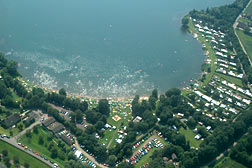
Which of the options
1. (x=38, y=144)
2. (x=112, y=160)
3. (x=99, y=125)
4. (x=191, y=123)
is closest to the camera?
(x=112, y=160)

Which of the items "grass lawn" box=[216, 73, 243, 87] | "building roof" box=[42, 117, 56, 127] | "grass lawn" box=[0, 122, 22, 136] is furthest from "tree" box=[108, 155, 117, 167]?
"grass lawn" box=[216, 73, 243, 87]

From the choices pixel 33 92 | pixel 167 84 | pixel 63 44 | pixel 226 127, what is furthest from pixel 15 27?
pixel 226 127

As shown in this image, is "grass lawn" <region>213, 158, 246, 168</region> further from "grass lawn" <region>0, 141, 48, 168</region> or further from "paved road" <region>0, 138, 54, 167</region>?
"grass lawn" <region>0, 141, 48, 168</region>

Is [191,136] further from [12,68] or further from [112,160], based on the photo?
[12,68]

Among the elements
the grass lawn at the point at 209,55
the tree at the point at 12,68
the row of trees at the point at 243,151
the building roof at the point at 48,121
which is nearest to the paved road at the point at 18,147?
the building roof at the point at 48,121

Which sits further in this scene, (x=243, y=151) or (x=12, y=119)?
(x=12, y=119)

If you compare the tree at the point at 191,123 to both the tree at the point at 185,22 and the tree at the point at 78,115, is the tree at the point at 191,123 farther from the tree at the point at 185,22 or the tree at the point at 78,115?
the tree at the point at 185,22

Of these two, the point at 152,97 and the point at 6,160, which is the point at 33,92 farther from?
the point at 152,97

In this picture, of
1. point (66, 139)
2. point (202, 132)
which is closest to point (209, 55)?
point (202, 132)
